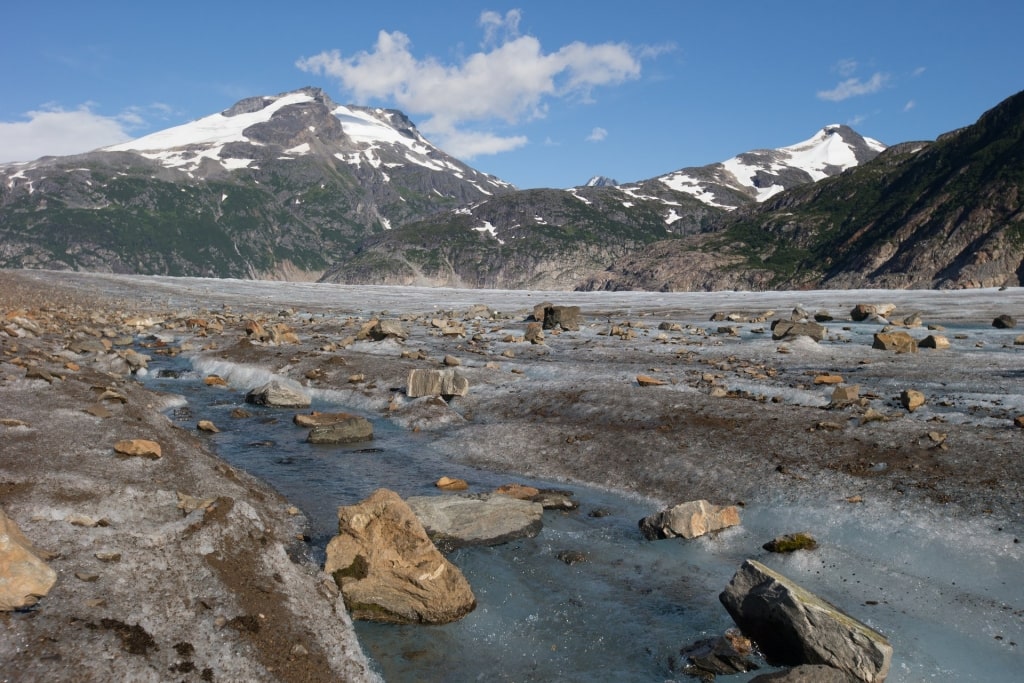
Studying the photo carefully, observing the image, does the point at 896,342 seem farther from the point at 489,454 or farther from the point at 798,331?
the point at 489,454

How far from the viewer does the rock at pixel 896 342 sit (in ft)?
96.3

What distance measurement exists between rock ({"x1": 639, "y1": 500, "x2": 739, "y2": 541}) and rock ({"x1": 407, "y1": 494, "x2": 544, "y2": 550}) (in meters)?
2.36

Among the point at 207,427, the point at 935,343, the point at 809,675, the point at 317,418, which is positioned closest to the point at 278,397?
the point at 317,418

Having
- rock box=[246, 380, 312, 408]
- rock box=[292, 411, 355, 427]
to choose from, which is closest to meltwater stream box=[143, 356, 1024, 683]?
rock box=[292, 411, 355, 427]

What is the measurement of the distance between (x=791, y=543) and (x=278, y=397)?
1931cm

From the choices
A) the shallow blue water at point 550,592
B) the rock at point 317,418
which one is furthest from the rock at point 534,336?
the shallow blue water at point 550,592

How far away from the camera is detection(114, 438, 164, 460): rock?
1471cm

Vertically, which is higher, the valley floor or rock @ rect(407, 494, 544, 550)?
the valley floor

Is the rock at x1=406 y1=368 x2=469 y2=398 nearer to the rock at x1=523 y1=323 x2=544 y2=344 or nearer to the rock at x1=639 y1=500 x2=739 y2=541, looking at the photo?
the rock at x1=639 y1=500 x2=739 y2=541

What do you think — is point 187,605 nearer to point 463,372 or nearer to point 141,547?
point 141,547

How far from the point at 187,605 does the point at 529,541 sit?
6.40 m

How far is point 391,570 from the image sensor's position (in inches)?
436

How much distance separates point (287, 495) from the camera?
15523 mm

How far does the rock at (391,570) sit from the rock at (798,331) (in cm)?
2830
